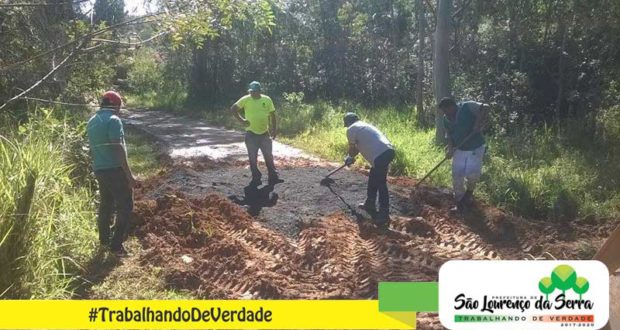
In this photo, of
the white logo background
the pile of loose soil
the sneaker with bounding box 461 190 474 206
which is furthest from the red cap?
the sneaker with bounding box 461 190 474 206

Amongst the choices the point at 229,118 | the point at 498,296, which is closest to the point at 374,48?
the point at 229,118

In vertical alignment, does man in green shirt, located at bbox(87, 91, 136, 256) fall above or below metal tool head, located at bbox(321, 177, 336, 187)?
above

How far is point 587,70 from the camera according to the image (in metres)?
12.8

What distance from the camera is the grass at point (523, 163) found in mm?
7148

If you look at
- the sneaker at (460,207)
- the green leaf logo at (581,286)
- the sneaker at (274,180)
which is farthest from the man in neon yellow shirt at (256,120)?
the green leaf logo at (581,286)

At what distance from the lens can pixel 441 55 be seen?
35.3 ft

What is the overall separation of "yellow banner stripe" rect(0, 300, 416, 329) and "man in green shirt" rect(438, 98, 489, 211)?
11.1 ft

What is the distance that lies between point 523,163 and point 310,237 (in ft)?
15.0

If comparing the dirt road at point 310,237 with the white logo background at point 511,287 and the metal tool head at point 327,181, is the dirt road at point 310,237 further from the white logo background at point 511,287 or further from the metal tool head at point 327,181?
the white logo background at point 511,287

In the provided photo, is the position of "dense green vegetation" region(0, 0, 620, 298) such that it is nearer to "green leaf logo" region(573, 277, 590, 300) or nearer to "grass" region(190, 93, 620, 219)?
"grass" region(190, 93, 620, 219)

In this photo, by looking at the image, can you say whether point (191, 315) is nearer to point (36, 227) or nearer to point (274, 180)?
point (36, 227)

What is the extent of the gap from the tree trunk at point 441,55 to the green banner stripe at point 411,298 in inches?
281

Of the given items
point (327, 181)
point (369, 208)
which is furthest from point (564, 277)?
point (327, 181)

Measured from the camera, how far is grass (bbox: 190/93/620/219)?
7.15 meters
